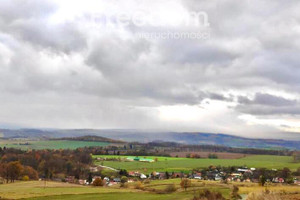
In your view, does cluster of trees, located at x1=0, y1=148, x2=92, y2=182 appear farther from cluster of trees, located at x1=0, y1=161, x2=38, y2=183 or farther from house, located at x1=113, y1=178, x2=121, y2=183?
house, located at x1=113, y1=178, x2=121, y2=183

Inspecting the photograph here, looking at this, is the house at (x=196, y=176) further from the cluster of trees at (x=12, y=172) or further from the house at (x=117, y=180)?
the cluster of trees at (x=12, y=172)

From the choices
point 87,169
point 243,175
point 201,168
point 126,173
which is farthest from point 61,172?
point 243,175

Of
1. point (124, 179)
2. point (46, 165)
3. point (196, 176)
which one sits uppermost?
point (46, 165)

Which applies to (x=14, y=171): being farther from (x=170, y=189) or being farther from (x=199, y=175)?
(x=199, y=175)

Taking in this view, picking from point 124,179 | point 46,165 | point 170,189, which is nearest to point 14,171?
point 46,165

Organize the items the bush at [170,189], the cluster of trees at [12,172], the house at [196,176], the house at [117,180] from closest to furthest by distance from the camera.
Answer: the bush at [170,189], the cluster of trees at [12,172], the house at [117,180], the house at [196,176]

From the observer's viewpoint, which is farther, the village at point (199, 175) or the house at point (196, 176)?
the house at point (196, 176)

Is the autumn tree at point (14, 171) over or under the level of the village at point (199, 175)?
over

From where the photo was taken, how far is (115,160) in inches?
5399

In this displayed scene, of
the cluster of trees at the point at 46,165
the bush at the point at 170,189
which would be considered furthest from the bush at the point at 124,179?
the bush at the point at 170,189

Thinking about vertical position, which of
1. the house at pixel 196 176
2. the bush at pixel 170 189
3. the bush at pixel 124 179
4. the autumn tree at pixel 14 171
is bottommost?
the bush at pixel 124 179

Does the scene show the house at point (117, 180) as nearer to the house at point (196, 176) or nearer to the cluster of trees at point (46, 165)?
the cluster of trees at point (46, 165)

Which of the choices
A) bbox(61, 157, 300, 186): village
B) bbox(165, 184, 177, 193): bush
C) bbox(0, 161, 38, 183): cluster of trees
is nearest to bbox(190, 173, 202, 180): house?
bbox(61, 157, 300, 186): village

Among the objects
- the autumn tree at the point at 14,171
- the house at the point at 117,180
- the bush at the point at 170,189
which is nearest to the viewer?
the bush at the point at 170,189
